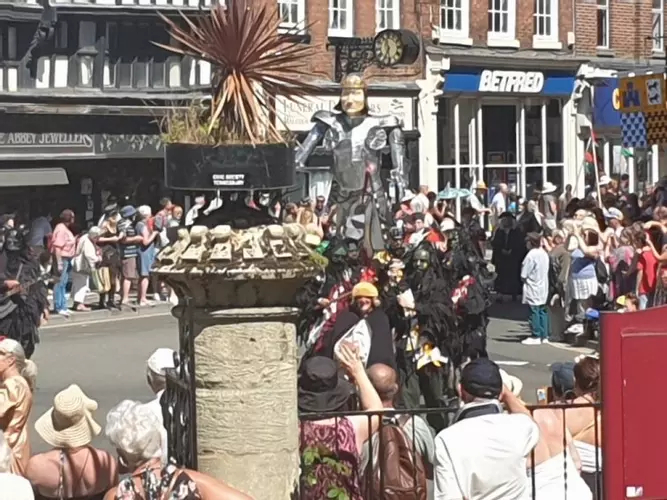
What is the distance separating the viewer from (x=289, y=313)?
4738 mm

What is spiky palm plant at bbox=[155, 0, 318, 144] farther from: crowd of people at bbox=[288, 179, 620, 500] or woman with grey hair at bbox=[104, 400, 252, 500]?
crowd of people at bbox=[288, 179, 620, 500]

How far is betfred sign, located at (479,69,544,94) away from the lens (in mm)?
31641

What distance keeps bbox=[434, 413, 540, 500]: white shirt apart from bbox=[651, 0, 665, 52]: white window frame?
104 ft

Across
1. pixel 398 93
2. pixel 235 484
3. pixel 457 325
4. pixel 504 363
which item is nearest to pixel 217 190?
pixel 235 484

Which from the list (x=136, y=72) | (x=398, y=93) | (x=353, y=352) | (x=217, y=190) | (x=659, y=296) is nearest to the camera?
(x=217, y=190)

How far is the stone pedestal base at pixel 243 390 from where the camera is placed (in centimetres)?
468

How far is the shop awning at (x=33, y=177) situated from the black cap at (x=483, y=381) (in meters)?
20.7

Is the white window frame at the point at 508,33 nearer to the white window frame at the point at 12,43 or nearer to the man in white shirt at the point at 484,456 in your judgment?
the white window frame at the point at 12,43

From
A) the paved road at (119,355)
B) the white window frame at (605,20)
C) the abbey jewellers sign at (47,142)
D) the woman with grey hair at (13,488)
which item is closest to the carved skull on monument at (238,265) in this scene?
the woman with grey hair at (13,488)

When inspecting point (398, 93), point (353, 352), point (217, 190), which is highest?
point (398, 93)

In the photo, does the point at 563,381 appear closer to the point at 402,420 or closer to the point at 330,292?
the point at 402,420

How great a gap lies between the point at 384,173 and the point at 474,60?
18225mm

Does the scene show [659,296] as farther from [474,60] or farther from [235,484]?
[474,60]

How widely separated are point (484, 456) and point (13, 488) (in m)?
1.87
